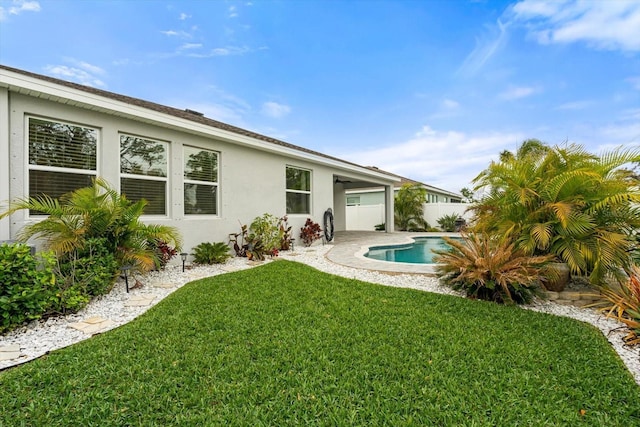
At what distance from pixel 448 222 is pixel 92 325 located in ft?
65.4

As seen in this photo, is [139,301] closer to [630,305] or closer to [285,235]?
[285,235]

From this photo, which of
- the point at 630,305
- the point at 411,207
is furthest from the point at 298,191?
the point at 411,207

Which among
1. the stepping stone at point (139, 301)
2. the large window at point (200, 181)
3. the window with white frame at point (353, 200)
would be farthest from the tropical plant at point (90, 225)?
the window with white frame at point (353, 200)

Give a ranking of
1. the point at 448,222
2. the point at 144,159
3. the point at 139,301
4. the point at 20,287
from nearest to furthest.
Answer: the point at 20,287 < the point at 139,301 < the point at 144,159 < the point at 448,222

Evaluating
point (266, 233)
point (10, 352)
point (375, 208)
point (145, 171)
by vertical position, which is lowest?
point (10, 352)

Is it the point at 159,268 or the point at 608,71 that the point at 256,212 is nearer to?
the point at 159,268

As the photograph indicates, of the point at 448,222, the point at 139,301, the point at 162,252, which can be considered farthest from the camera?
the point at 448,222

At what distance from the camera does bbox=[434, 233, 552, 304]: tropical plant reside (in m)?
4.85

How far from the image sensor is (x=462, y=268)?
532 centimetres

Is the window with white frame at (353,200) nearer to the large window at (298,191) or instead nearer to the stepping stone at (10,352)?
the large window at (298,191)

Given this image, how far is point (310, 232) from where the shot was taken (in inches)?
469

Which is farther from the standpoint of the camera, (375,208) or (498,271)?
(375,208)

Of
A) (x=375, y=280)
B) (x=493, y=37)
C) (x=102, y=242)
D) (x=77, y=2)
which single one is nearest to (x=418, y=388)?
(x=375, y=280)

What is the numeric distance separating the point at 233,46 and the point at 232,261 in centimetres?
930
